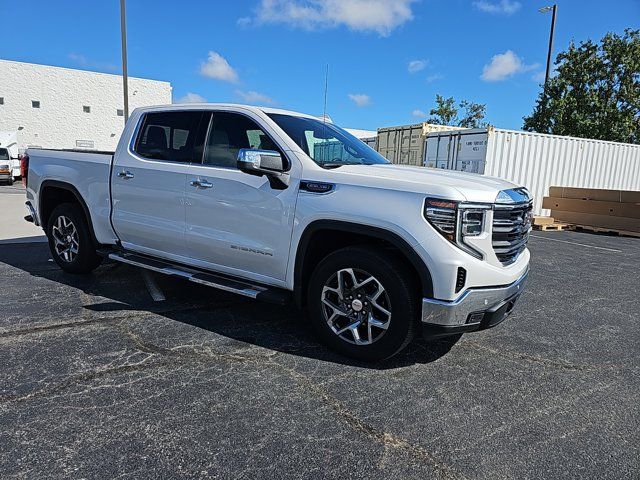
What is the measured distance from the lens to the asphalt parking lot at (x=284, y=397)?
2.31 meters

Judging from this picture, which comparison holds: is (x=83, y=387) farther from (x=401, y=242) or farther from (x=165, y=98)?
(x=165, y=98)

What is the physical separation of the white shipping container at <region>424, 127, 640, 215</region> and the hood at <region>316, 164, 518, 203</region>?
398 inches

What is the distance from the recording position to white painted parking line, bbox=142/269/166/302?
4895 mm

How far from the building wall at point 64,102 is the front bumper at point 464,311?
3417 centimetres

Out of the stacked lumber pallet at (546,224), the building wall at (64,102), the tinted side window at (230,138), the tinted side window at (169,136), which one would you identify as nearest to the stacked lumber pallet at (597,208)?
the stacked lumber pallet at (546,224)

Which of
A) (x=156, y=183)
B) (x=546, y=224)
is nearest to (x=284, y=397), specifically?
(x=156, y=183)

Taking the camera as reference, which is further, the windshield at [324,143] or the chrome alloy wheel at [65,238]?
the chrome alloy wheel at [65,238]

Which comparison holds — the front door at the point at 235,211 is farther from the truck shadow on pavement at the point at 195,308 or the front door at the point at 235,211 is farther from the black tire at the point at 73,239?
the black tire at the point at 73,239

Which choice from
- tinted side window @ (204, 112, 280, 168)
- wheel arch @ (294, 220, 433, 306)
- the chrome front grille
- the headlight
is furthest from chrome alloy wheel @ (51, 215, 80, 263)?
the chrome front grille

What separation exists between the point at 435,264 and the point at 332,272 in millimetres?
804

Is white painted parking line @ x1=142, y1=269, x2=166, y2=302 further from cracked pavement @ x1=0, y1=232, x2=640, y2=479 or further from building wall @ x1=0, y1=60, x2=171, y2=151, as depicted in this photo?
building wall @ x1=0, y1=60, x2=171, y2=151

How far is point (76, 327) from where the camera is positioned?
3.96 metres

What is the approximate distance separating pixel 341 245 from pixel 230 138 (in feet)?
4.73

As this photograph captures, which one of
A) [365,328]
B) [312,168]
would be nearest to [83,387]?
[365,328]
